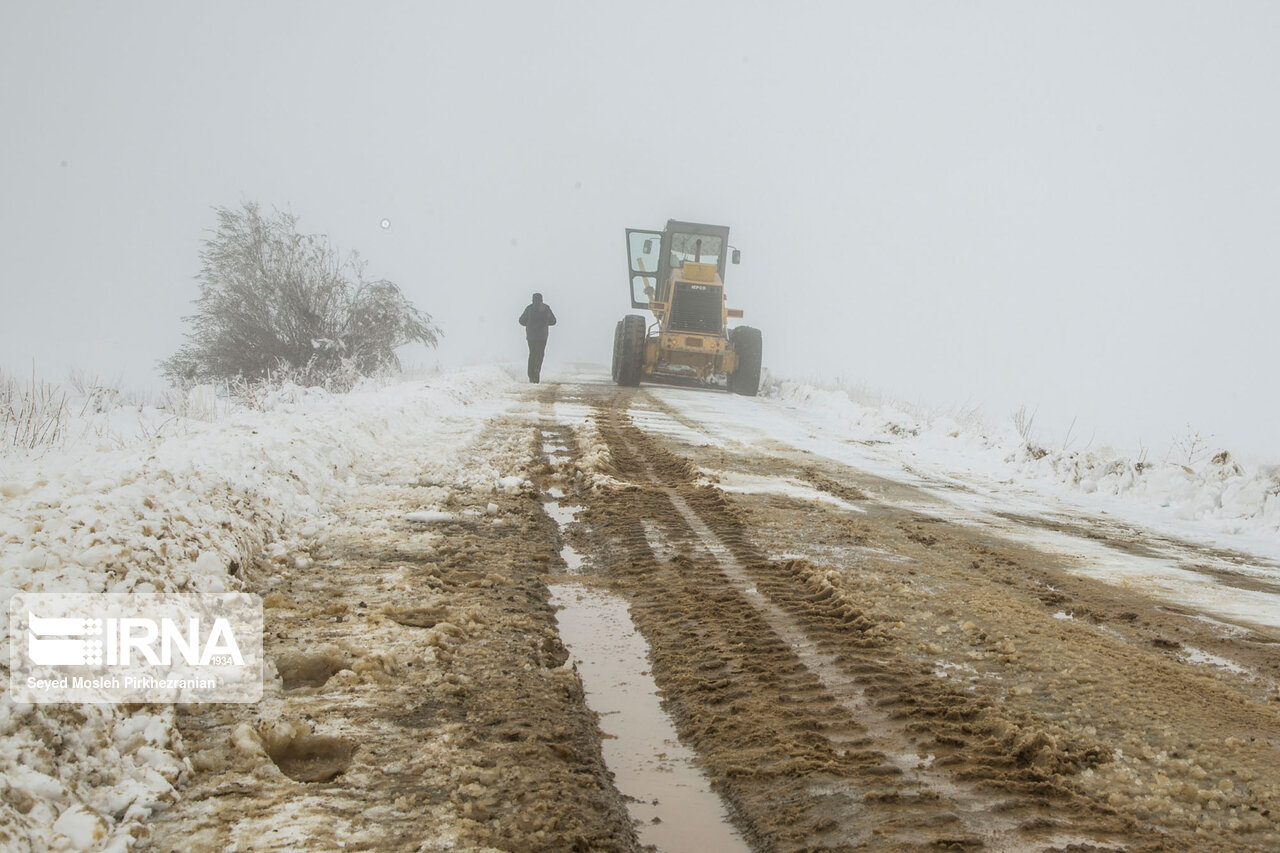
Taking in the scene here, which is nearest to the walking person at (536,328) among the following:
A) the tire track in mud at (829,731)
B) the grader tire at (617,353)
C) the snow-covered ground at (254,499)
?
the grader tire at (617,353)

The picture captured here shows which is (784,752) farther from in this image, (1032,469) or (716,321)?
(716,321)

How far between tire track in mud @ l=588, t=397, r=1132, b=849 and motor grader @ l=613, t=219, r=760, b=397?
46.6 feet

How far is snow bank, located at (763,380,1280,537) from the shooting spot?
27.2 feet

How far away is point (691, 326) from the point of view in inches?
770

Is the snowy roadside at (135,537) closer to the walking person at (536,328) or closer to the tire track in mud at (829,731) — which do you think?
the tire track in mud at (829,731)

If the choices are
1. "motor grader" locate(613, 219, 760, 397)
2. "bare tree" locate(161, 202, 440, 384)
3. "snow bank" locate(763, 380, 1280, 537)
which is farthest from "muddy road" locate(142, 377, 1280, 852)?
"motor grader" locate(613, 219, 760, 397)

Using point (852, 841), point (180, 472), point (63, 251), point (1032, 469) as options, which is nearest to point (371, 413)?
point (180, 472)

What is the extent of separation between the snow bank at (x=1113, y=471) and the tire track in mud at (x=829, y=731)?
16.8 ft

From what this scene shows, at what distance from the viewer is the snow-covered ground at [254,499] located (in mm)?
2582

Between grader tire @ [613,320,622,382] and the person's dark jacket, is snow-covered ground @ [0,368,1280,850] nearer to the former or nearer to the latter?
grader tire @ [613,320,622,382]

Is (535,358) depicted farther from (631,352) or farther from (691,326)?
(691,326)

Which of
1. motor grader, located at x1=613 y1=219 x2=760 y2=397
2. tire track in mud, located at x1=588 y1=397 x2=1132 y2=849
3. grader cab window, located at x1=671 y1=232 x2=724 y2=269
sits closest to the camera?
tire track in mud, located at x1=588 y1=397 x2=1132 y2=849

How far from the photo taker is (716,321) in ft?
64.4

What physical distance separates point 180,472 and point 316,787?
9.03 feet
